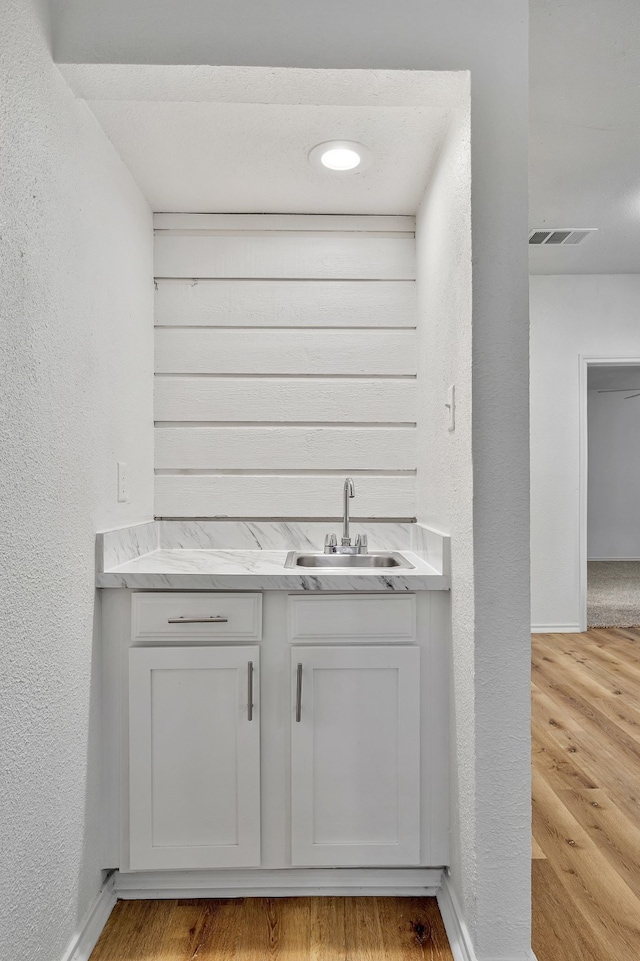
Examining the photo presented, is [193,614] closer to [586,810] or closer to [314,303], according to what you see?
[314,303]

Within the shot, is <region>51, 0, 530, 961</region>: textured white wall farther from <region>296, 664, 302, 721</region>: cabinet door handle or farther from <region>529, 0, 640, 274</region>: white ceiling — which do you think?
<region>529, 0, 640, 274</region>: white ceiling

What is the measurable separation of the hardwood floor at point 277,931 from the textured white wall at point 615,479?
317 inches

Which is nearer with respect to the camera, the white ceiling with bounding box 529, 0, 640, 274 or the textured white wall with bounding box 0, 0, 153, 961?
the textured white wall with bounding box 0, 0, 153, 961

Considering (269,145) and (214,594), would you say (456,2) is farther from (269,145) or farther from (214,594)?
(214,594)

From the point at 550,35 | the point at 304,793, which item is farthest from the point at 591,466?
the point at 304,793

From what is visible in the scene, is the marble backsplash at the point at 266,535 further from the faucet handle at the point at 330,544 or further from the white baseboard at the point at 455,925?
the white baseboard at the point at 455,925

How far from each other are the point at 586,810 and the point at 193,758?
138 cm

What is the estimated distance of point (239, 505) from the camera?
238 centimetres

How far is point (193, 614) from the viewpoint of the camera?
173 centimetres

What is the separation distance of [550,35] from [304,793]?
2.42m

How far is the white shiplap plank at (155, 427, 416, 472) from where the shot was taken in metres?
2.38

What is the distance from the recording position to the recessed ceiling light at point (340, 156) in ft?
6.16

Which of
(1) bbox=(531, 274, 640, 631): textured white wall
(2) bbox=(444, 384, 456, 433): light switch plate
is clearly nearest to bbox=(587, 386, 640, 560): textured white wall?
(1) bbox=(531, 274, 640, 631): textured white wall

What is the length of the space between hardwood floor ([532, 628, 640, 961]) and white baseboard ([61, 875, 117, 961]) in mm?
1093
